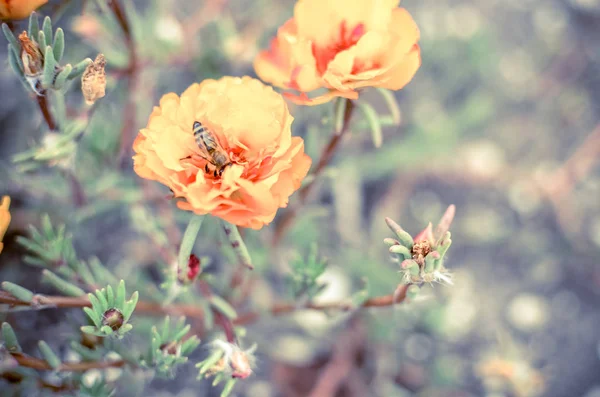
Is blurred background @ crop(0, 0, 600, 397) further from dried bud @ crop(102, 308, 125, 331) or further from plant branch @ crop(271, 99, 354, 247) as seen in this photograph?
dried bud @ crop(102, 308, 125, 331)

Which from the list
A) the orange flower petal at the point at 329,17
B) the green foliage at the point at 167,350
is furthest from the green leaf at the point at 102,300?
the orange flower petal at the point at 329,17

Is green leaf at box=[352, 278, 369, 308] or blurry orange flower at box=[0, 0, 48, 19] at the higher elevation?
blurry orange flower at box=[0, 0, 48, 19]

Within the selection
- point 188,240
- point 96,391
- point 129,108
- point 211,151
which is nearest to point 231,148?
point 211,151

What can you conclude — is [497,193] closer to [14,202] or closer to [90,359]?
[90,359]

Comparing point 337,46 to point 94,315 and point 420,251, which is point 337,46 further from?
point 94,315

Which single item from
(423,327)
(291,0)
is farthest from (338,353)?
(291,0)

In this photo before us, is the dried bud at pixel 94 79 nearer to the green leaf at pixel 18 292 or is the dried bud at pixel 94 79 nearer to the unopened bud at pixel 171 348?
the green leaf at pixel 18 292

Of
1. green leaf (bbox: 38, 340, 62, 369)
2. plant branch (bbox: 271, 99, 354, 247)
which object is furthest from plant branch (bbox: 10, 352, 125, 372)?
plant branch (bbox: 271, 99, 354, 247)
